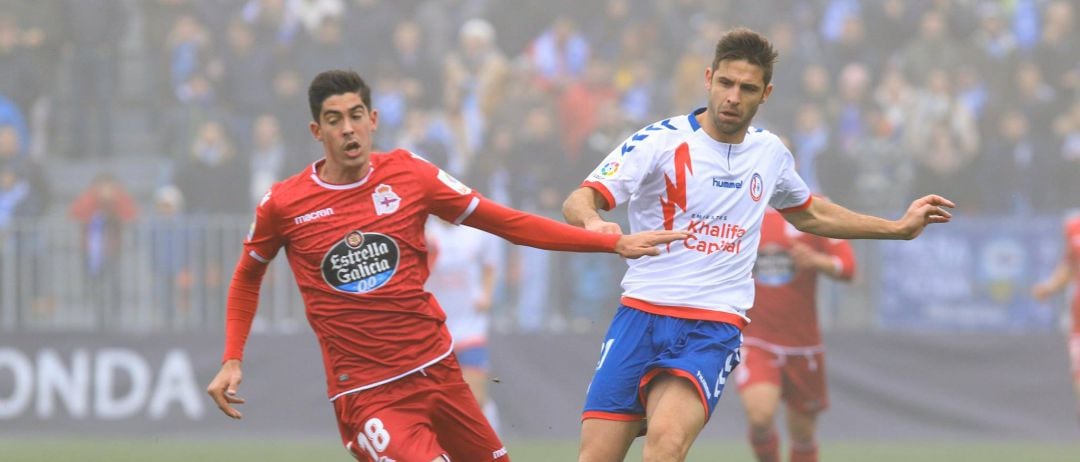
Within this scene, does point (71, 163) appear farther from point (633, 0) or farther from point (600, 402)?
point (600, 402)

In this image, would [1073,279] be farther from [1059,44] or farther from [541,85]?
[541,85]

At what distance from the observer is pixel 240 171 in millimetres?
16750

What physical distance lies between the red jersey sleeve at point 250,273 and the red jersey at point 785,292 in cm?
423

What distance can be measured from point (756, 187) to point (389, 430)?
1.96 m

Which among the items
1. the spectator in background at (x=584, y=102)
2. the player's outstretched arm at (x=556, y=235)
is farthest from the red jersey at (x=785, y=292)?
the spectator in background at (x=584, y=102)

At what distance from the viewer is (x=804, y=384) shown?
34.8ft

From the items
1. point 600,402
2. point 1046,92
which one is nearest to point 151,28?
point 1046,92

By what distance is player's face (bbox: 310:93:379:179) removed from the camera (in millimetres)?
7008

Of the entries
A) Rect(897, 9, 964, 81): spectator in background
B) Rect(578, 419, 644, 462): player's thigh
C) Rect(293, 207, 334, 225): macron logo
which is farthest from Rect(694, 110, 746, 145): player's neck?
Rect(897, 9, 964, 81): spectator in background

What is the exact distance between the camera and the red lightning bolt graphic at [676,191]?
737 centimetres

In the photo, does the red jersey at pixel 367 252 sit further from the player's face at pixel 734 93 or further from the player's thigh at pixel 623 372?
the player's face at pixel 734 93

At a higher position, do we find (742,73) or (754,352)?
(742,73)

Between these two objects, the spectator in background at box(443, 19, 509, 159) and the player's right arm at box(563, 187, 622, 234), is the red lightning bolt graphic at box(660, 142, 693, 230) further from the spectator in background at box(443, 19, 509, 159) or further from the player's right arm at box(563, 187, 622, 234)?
the spectator in background at box(443, 19, 509, 159)

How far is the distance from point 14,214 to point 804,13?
330 inches
